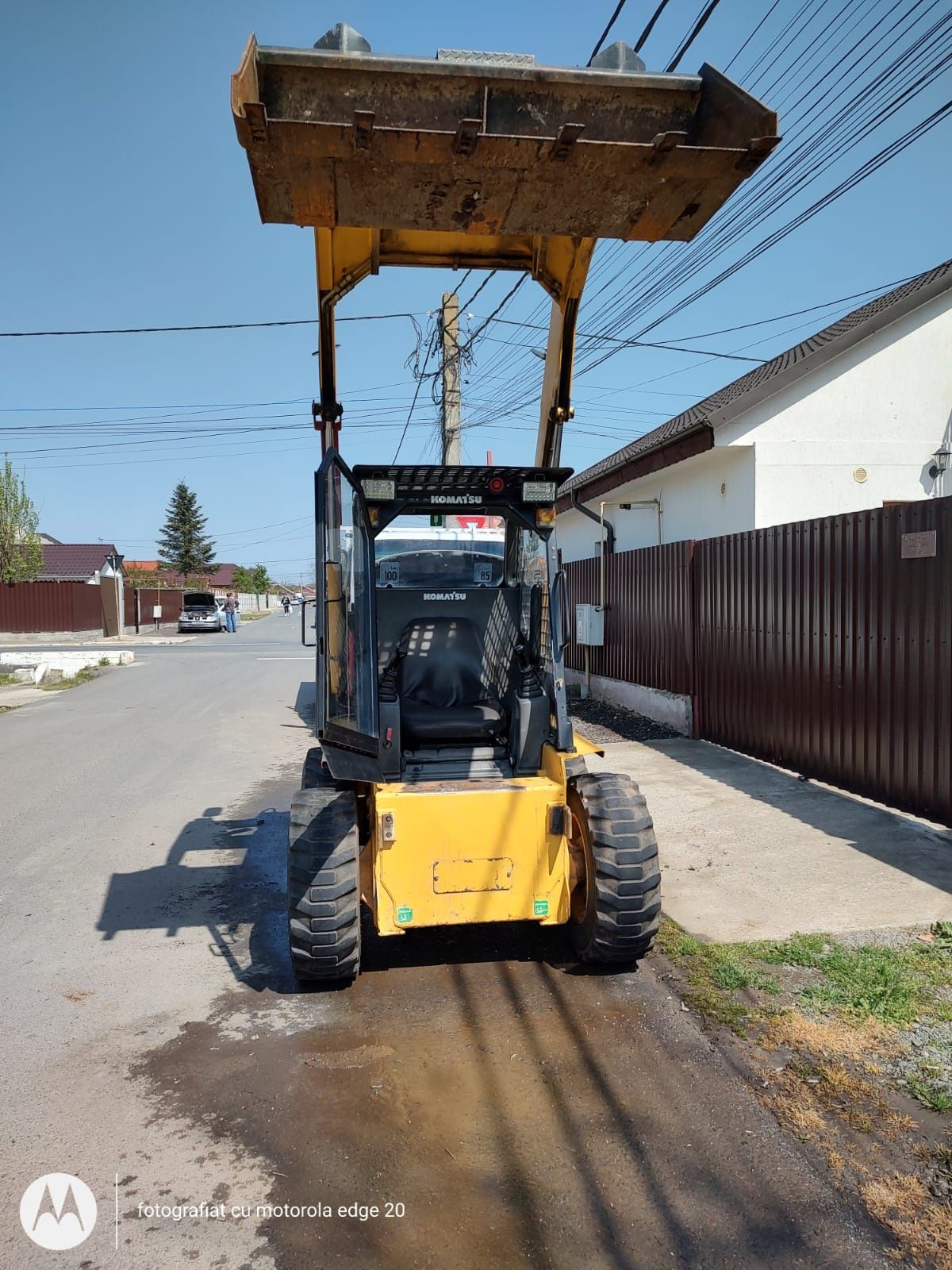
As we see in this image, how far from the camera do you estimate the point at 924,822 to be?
6.61 metres

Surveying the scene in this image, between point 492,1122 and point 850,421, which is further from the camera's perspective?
point 850,421

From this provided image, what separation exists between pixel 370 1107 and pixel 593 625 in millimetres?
11429

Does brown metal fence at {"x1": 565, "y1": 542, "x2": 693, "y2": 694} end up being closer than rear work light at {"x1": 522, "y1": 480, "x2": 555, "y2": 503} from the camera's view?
No

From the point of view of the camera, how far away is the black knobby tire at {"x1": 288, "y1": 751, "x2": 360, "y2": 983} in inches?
165

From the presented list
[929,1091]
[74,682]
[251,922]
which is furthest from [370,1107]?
[74,682]

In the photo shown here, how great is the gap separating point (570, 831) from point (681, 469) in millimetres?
9909

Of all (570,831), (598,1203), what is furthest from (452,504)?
(598,1203)

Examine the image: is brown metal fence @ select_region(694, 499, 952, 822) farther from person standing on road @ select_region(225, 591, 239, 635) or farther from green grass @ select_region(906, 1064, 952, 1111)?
person standing on road @ select_region(225, 591, 239, 635)

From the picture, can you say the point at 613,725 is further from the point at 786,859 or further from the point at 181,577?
the point at 181,577

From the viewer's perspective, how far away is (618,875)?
4.30m

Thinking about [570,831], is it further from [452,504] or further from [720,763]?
[720,763]

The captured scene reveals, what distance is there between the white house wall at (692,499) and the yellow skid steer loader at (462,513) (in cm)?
673

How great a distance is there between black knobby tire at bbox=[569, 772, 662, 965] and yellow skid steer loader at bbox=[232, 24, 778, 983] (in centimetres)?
1

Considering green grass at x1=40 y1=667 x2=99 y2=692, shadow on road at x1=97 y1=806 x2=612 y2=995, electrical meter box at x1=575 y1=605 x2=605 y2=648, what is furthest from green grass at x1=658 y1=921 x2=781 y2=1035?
green grass at x1=40 y1=667 x2=99 y2=692
